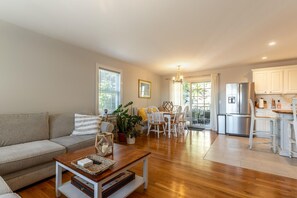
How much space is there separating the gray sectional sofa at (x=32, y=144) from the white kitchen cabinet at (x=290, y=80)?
5.03 m

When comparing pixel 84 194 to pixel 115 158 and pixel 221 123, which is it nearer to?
pixel 115 158

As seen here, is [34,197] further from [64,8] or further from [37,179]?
[64,8]

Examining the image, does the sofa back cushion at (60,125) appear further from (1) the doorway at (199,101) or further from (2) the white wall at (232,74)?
(2) the white wall at (232,74)

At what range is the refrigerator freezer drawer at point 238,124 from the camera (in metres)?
4.61

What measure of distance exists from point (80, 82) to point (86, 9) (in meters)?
A: 1.80

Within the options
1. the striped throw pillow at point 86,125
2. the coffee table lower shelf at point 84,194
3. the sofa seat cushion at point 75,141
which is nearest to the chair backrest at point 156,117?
the striped throw pillow at point 86,125

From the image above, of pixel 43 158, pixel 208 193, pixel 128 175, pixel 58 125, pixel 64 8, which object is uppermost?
pixel 64 8

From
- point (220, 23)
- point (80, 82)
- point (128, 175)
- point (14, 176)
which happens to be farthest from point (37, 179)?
point (220, 23)

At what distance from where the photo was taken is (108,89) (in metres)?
4.15

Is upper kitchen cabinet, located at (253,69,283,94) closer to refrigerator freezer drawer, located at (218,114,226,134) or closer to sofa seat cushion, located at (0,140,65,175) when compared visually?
refrigerator freezer drawer, located at (218,114,226,134)

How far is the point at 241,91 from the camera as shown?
15.3ft

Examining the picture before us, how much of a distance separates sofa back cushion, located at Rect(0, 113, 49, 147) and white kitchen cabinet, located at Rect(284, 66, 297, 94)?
607cm

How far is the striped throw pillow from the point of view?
272 cm

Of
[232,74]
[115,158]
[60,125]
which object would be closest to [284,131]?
[232,74]
